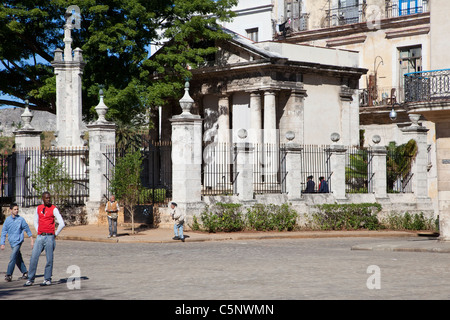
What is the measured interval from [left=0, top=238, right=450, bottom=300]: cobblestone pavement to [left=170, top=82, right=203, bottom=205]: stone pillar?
3751mm

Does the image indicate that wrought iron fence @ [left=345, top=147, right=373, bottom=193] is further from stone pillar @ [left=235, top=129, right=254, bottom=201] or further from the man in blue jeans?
the man in blue jeans

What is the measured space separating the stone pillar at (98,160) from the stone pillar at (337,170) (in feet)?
26.9

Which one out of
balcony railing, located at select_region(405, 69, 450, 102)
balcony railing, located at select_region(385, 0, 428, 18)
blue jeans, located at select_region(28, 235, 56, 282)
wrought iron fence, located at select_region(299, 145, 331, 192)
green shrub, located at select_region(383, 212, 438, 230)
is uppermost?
balcony railing, located at select_region(385, 0, 428, 18)

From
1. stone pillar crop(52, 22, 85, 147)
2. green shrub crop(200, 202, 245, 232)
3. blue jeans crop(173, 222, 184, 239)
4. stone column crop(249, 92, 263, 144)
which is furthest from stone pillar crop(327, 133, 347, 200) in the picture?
stone pillar crop(52, 22, 85, 147)

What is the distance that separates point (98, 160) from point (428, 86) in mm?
12275

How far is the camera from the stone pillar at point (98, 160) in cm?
2738

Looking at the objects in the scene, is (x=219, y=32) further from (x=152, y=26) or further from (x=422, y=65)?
(x=422, y=65)

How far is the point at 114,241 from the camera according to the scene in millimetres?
23250

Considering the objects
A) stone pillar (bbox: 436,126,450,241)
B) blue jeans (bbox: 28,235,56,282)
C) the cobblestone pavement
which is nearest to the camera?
the cobblestone pavement

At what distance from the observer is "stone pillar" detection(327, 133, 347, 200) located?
93.5 ft

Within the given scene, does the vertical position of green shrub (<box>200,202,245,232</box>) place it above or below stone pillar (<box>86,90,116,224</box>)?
below

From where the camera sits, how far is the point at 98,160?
27.4 m
